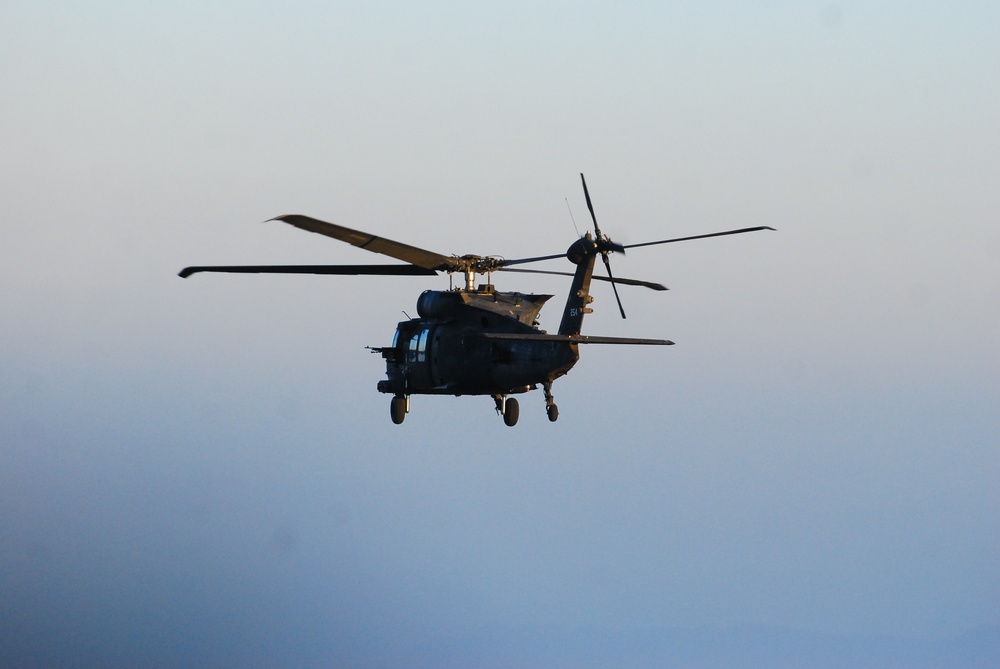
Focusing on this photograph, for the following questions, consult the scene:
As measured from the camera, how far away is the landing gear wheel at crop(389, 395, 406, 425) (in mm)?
62406

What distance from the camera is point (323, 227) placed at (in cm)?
5325

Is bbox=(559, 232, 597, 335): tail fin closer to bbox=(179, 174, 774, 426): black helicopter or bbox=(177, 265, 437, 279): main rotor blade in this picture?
bbox=(179, 174, 774, 426): black helicopter

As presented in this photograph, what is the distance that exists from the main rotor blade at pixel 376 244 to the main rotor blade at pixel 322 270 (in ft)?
3.92

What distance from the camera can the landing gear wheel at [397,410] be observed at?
62406 millimetres

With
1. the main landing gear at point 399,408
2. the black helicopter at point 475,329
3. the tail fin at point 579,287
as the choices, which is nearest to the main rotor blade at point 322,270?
the black helicopter at point 475,329

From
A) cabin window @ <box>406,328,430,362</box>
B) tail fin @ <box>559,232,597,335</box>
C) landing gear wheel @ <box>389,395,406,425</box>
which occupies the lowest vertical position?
landing gear wheel @ <box>389,395,406,425</box>

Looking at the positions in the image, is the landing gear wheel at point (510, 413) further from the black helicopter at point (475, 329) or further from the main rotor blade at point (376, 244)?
the main rotor blade at point (376, 244)

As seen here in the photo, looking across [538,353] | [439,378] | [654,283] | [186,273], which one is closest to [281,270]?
[186,273]

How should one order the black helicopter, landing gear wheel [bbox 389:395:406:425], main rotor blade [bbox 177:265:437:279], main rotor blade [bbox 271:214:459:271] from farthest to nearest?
landing gear wheel [bbox 389:395:406:425] → main rotor blade [bbox 177:265:437:279] → the black helicopter → main rotor blade [bbox 271:214:459:271]

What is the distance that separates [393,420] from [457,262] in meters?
7.51

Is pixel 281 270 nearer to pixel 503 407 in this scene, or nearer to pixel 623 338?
pixel 503 407

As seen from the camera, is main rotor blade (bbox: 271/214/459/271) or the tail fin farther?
the tail fin

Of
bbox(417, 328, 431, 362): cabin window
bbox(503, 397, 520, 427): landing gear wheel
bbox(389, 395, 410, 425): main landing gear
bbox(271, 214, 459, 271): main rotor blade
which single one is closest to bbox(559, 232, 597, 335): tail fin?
bbox(503, 397, 520, 427): landing gear wheel

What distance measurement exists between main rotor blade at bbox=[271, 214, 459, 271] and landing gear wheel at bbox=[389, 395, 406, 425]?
6137mm
